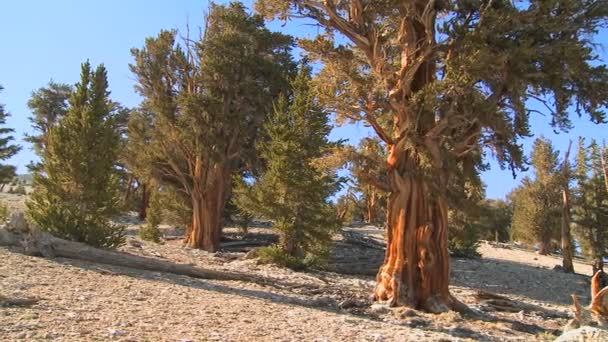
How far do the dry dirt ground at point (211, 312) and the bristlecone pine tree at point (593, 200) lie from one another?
75.7 ft

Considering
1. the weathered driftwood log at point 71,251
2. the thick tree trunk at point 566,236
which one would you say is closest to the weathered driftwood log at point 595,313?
the weathered driftwood log at point 71,251

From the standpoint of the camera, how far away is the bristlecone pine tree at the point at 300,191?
16531 millimetres

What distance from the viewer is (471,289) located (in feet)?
52.9

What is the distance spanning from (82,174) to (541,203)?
3657cm

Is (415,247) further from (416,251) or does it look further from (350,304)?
(350,304)

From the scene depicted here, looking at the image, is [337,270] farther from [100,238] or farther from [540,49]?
[540,49]

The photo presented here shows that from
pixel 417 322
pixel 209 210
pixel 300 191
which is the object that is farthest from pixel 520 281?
pixel 209 210

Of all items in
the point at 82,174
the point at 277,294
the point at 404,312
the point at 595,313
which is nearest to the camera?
the point at 595,313

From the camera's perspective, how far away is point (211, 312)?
784 cm

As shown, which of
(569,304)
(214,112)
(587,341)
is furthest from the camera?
(214,112)

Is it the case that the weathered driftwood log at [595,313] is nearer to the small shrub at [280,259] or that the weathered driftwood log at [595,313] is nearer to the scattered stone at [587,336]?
the scattered stone at [587,336]

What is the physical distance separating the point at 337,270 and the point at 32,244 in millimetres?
10383

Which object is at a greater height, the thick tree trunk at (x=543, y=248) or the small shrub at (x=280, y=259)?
the thick tree trunk at (x=543, y=248)

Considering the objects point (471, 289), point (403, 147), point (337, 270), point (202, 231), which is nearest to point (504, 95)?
point (403, 147)
